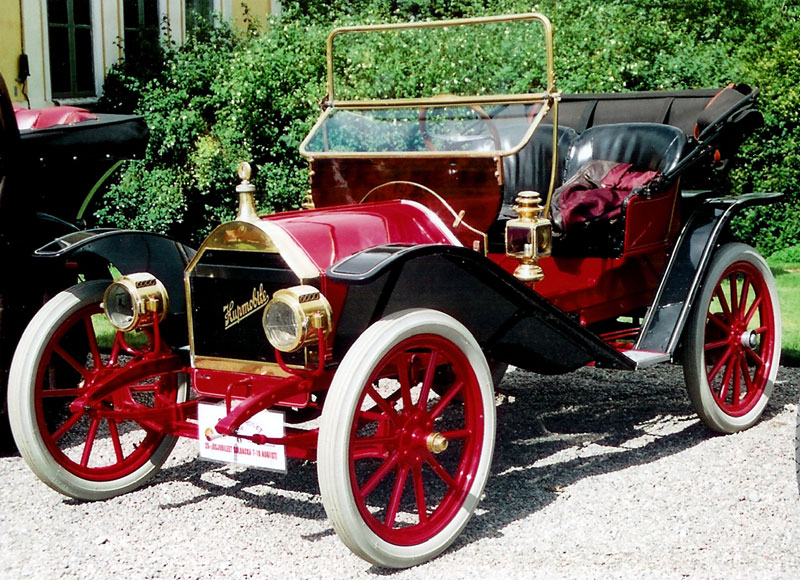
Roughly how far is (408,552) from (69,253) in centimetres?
167

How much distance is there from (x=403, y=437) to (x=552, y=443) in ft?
4.88

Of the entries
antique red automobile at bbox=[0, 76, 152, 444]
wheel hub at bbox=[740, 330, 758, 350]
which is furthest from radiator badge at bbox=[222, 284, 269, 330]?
wheel hub at bbox=[740, 330, 758, 350]

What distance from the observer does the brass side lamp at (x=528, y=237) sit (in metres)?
4.01

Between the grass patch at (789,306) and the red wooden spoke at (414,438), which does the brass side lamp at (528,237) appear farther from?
the grass patch at (789,306)

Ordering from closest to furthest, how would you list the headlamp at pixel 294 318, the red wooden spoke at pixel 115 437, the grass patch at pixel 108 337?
the headlamp at pixel 294 318 < the red wooden spoke at pixel 115 437 < the grass patch at pixel 108 337

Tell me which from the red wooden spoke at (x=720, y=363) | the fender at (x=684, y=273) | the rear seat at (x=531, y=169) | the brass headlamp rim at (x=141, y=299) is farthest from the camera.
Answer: the rear seat at (x=531, y=169)

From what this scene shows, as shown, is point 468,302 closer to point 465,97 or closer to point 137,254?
point 465,97

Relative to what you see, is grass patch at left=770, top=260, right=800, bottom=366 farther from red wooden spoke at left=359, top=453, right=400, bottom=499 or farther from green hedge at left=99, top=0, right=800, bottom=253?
red wooden spoke at left=359, top=453, right=400, bottom=499

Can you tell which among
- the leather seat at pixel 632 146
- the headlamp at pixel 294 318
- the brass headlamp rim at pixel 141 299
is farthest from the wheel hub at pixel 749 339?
the brass headlamp rim at pixel 141 299

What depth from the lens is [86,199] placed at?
16.1 ft

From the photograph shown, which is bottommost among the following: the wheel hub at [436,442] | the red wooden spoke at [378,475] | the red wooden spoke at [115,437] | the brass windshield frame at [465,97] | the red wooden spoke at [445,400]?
the red wooden spoke at [115,437]

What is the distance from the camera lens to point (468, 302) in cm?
374

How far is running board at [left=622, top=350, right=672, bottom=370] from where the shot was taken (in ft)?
14.0

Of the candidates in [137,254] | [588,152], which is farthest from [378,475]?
[588,152]
